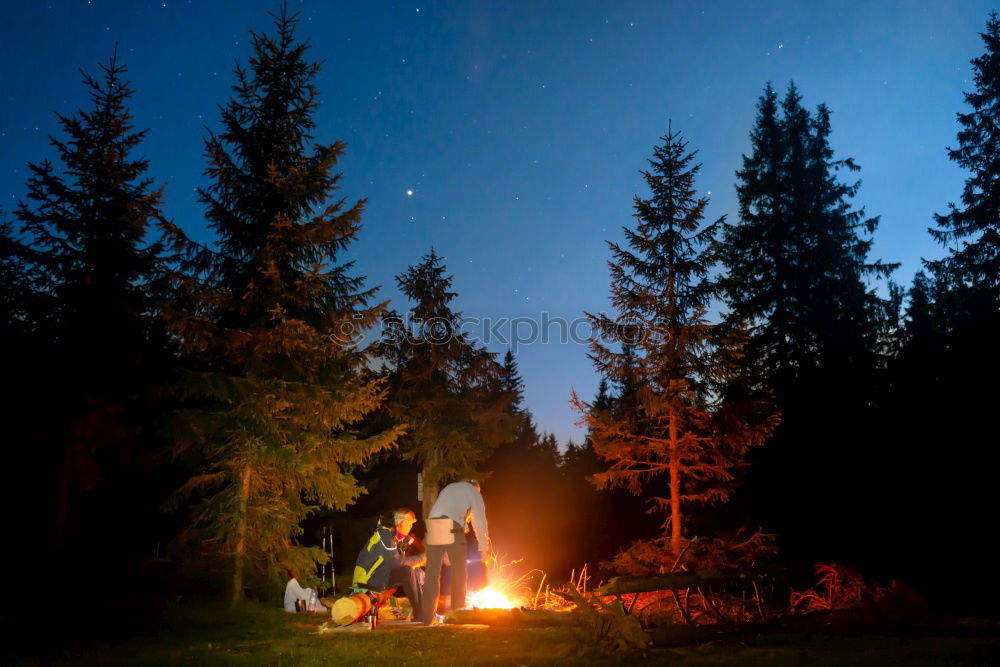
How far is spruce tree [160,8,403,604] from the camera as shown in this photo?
45.3 feet

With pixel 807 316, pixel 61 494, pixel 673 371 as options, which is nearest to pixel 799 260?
pixel 807 316

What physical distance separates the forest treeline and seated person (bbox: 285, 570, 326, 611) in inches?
14.6

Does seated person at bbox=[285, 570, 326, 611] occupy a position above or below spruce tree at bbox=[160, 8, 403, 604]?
below

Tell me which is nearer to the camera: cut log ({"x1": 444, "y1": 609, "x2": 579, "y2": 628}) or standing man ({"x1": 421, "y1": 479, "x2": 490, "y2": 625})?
cut log ({"x1": 444, "y1": 609, "x2": 579, "y2": 628})

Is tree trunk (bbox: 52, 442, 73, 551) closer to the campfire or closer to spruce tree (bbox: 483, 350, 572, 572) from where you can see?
the campfire

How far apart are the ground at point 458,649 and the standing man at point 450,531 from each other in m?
0.76

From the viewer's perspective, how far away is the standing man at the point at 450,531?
35.2 feet

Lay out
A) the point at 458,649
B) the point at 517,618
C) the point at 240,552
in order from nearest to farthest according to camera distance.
→ the point at 458,649, the point at 517,618, the point at 240,552

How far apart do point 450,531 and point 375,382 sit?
4915 mm

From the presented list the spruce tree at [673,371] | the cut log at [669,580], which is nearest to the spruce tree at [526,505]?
Result: the spruce tree at [673,371]

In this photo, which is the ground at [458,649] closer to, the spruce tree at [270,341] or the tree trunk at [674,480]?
the spruce tree at [270,341]

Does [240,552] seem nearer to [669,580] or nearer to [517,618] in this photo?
[517,618]

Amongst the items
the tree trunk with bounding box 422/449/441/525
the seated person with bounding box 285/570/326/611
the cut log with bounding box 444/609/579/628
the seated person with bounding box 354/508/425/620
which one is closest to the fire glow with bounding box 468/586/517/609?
the seated person with bounding box 354/508/425/620

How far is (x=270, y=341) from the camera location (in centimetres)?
1395
